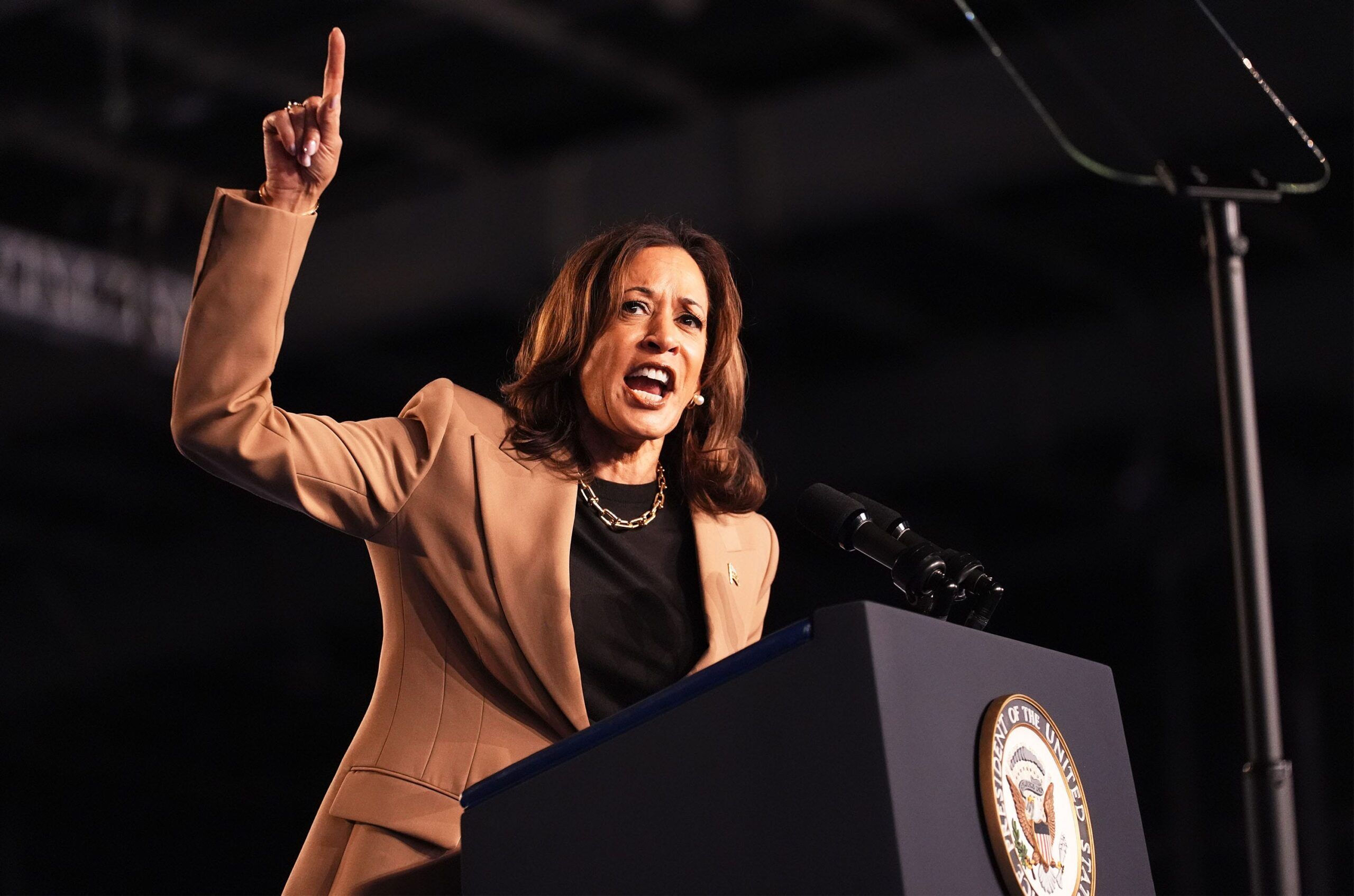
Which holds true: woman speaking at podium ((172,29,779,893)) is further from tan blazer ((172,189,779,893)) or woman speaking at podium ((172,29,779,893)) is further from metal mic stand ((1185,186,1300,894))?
metal mic stand ((1185,186,1300,894))

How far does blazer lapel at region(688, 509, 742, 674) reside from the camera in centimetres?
188

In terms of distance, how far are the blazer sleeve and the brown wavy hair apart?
0.30 meters

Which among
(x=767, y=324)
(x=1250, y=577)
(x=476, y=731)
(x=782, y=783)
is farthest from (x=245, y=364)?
(x=767, y=324)

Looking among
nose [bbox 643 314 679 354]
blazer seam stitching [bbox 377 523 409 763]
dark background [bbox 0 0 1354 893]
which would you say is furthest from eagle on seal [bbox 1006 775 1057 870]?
dark background [bbox 0 0 1354 893]

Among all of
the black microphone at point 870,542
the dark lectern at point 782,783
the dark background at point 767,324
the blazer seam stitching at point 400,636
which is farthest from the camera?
the dark background at point 767,324

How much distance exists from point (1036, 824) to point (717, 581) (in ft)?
2.10

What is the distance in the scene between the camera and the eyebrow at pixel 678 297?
2031 mm

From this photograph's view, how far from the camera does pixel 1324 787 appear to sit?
281 inches

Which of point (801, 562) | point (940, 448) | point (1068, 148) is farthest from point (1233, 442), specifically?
point (801, 562)

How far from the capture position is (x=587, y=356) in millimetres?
2000

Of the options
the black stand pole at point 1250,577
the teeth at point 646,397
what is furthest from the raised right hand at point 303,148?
the black stand pole at point 1250,577

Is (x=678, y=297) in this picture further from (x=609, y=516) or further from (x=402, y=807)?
(x=402, y=807)

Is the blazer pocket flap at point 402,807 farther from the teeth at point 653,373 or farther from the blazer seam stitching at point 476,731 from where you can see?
the teeth at point 653,373

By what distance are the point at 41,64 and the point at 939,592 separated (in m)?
5.01
